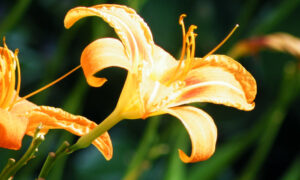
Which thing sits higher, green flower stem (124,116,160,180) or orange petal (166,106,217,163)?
orange petal (166,106,217,163)

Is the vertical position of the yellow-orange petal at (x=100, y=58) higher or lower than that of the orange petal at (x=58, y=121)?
higher

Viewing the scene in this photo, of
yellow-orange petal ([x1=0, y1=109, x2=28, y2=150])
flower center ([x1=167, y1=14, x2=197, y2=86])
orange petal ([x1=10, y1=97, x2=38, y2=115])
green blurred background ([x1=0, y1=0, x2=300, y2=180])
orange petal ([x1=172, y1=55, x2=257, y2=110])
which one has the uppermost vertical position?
yellow-orange petal ([x1=0, y1=109, x2=28, y2=150])

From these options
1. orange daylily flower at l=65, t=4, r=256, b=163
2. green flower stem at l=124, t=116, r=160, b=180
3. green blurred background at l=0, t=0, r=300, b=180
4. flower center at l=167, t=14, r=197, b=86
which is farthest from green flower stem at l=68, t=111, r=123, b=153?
green blurred background at l=0, t=0, r=300, b=180

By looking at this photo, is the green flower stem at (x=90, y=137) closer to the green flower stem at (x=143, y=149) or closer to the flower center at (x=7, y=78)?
the flower center at (x=7, y=78)

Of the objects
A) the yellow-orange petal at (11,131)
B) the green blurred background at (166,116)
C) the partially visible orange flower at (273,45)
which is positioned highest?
the yellow-orange petal at (11,131)

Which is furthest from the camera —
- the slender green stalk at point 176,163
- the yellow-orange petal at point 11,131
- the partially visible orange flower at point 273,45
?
the partially visible orange flower at point 273,45

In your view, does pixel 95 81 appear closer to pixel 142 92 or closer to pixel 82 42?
pixel 142 92

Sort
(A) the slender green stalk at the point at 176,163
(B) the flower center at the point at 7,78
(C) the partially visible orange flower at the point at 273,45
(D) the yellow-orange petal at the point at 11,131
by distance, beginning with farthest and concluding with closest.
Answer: (C) the partially visible orange flower at the point at 273,45, (A) the slender green stalk at the point at 176,163, (B) the flower center at the point at 7,78, (D) the yellow-orange petal at the point at 11,131

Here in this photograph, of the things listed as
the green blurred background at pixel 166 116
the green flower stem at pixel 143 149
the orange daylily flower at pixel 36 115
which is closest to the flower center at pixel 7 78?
the orange daylily flower at pixel 36 115

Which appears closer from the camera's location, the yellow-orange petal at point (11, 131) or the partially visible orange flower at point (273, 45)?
the yellow-orange petal at point (11, 131)

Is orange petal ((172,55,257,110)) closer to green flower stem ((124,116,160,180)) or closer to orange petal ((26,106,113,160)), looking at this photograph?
orange petal ((26,106,113,160))
